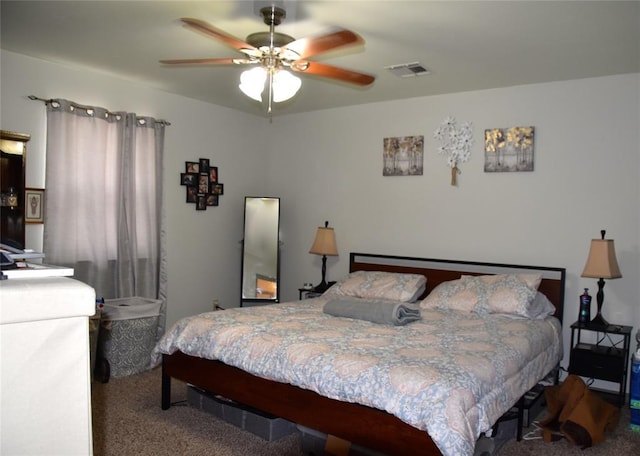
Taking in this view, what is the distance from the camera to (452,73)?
404cm

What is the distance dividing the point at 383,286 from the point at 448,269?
68 cm

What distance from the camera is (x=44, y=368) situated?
57 cm

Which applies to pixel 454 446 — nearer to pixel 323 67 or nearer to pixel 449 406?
pixel 449 406

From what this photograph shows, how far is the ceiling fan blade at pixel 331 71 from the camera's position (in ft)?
9.28

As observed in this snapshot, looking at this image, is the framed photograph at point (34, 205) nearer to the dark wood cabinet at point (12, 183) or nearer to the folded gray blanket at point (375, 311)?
the dark wood cabinet at point (12, 183)

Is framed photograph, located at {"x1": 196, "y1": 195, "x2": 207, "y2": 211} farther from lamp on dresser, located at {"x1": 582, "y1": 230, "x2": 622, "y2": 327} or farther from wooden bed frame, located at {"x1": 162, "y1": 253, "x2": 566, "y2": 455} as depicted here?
lamp on dresser, located at {"x1": 582, "y1": 230, "x2": 622, "y2": 327}

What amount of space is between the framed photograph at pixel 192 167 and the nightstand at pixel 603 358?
3731 millimetres

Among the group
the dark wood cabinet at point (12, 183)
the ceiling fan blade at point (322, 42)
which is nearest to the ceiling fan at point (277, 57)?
the ceiling fan blade at point (322, 42)

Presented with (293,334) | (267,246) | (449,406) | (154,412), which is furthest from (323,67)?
(267,246)

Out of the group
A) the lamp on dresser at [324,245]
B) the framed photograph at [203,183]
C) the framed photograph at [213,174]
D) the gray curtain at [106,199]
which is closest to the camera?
the gray curtain at [106,199]

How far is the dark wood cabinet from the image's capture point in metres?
3.60

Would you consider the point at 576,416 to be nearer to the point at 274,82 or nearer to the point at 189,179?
the point at 274,82

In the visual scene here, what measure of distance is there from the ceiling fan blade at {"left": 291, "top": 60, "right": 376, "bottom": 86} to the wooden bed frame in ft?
5.77

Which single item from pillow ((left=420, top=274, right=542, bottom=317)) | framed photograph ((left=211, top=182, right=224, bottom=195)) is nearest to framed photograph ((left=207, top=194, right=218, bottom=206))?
framed photograph ((left=211, top=182, right=224, bottom=195))
